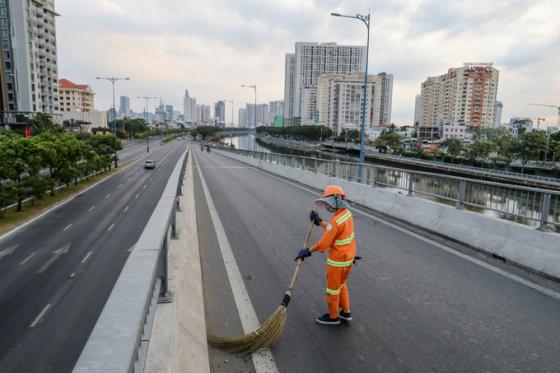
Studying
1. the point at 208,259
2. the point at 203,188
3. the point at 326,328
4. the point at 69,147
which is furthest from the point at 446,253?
the point at 69,147

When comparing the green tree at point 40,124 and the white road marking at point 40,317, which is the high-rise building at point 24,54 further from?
the white road marking at point 40,317

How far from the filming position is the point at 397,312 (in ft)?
15.5

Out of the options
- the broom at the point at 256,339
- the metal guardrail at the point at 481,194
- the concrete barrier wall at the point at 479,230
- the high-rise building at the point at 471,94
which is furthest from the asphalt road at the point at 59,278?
the high-rise building at the point at 471,94

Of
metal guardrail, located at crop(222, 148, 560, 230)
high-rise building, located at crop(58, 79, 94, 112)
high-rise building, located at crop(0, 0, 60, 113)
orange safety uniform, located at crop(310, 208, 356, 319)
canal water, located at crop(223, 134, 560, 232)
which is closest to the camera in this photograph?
orange safety uniform, located at crop(310, 208, 356, 319)

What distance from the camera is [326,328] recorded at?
4.37m

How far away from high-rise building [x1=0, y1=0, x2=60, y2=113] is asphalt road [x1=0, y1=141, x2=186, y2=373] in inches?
2724

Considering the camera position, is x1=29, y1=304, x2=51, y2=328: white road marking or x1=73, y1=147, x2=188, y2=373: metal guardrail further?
x1=29, y1=304, x2=51, y2=328: white road marking

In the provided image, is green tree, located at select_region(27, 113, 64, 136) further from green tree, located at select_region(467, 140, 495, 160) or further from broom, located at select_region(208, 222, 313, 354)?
green tree, located at select_region(467, 140, 495, 160)

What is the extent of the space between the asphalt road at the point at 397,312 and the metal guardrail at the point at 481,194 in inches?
49.8

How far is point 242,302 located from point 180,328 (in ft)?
5.56

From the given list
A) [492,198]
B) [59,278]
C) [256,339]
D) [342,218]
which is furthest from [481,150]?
[256,339]

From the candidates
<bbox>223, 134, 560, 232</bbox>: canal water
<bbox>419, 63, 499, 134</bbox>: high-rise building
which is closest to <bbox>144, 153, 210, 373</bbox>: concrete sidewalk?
<bbox>223, 134, 560, 232</bbox>: canal water

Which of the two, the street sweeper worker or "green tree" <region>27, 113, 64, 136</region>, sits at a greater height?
"green tree" <region>27, 113, 64, 136</region>

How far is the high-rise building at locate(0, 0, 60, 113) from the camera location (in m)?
77.9
